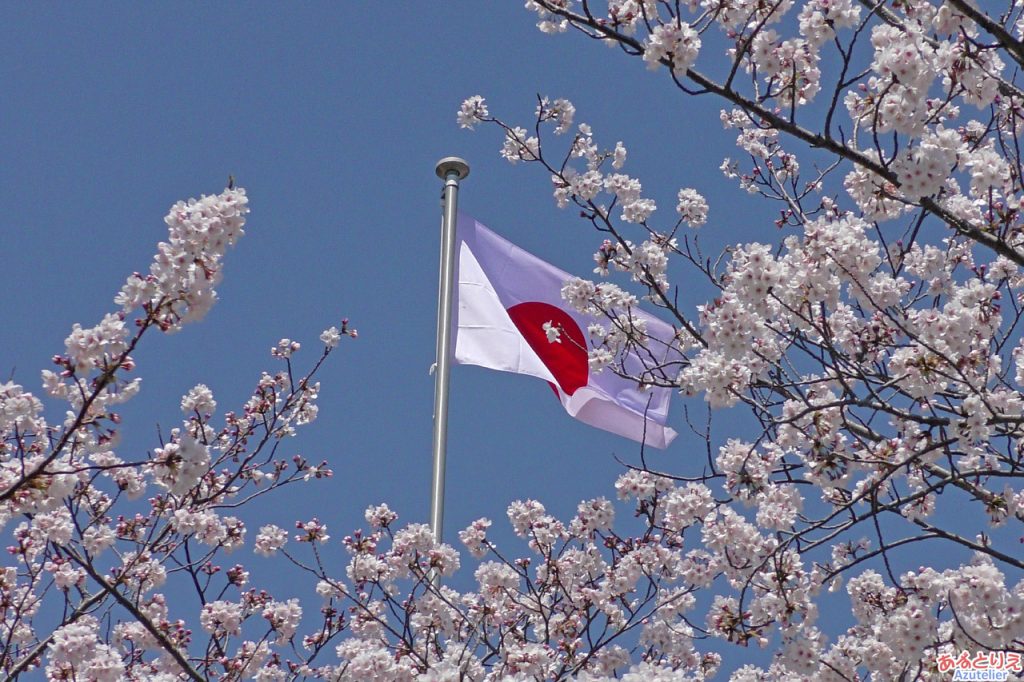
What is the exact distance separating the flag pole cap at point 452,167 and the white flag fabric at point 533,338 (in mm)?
424

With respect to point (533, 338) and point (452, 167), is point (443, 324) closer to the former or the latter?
point (533, 338)

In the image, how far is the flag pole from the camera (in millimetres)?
7176

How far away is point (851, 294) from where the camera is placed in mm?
4926

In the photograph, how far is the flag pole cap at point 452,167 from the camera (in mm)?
8984

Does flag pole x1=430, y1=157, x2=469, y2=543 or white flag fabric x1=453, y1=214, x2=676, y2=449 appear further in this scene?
white flag fabric x1=453, y1=214, x2=676, y2=449

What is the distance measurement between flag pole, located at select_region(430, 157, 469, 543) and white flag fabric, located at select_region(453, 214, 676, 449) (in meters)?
0.22

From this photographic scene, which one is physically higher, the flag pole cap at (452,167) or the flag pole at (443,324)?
the flag pole cap at (452,167)

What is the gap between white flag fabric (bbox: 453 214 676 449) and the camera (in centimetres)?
854

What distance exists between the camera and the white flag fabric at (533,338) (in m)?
8.54

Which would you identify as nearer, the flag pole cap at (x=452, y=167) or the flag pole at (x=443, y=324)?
the flag pole at (x=443, y=324)

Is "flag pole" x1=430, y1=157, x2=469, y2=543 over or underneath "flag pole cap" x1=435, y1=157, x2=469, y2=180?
underneath

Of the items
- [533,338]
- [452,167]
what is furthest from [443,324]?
[452,167]

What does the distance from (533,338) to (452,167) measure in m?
1.54

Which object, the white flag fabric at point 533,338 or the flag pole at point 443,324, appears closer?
the flag pole at point 443,324
